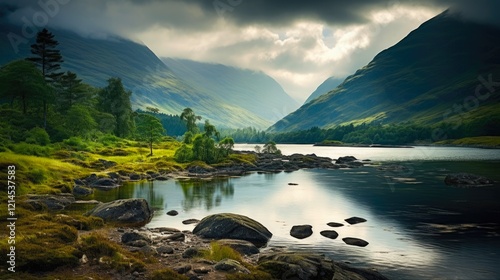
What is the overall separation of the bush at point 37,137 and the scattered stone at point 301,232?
7480 cm

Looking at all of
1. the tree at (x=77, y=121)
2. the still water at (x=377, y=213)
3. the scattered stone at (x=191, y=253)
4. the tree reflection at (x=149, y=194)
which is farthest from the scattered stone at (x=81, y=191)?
the tree at (x=77, y=121)

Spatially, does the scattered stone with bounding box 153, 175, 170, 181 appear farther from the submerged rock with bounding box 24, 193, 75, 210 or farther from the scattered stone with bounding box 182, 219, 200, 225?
the scattered stone with bounding box 182, 219, 200, 225

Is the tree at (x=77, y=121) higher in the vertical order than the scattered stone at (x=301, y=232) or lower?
higher

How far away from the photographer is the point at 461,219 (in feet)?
167

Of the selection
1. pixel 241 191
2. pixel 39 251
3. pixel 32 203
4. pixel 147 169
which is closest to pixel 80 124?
pixel 147 169

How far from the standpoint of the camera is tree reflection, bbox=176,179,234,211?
64.8 meters

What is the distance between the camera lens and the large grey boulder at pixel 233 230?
40.2 metres

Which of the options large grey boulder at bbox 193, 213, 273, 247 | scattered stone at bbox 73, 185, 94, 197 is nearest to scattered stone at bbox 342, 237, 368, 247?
large grey boulder at bbox 193, 213, 273, 247

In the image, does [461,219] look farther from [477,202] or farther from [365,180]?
[365,180]

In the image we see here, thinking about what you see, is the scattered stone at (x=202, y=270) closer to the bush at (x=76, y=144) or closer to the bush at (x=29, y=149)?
the bush at (x=29, y=149)

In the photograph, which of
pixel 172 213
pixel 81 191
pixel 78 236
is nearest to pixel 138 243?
pixel 78 236

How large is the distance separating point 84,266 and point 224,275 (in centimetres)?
976

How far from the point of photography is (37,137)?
308 feet

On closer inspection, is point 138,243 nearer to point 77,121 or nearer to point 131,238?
point 131,238
